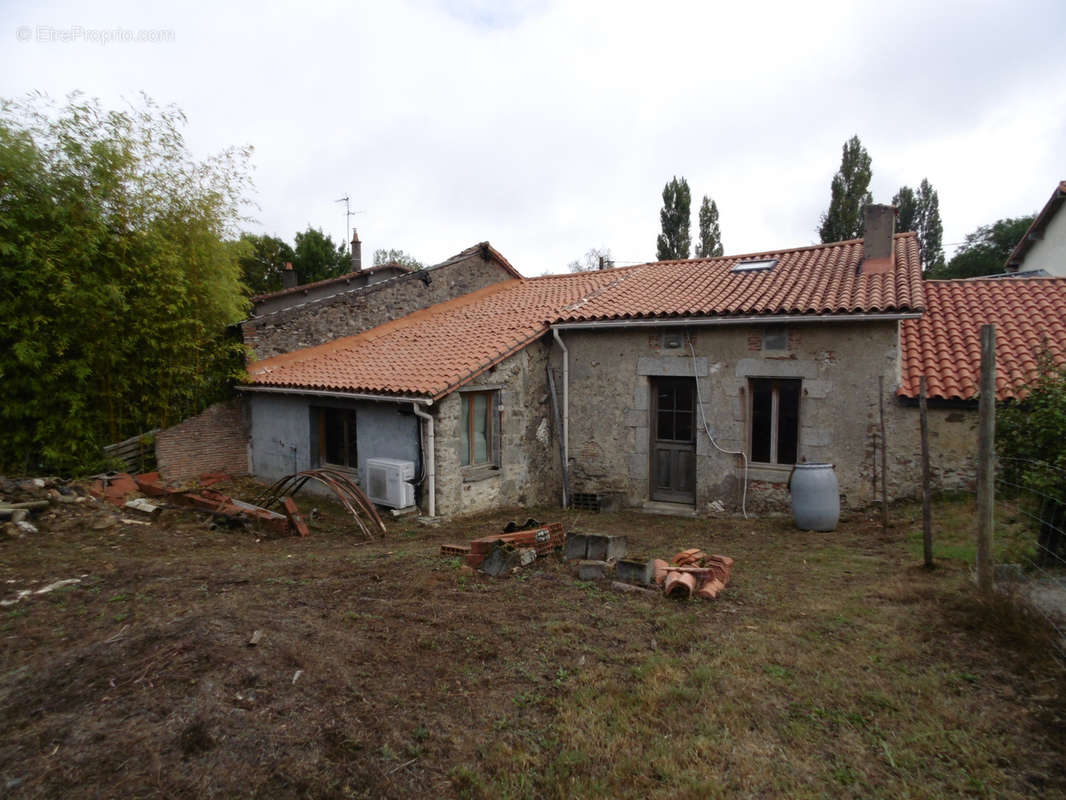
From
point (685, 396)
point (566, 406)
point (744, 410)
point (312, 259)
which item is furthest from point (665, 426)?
point (312, 259)

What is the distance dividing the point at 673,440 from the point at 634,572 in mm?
4907

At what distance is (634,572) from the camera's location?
553cm

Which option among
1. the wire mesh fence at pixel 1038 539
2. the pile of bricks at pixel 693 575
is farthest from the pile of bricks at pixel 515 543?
the wire mesh fence at pixel 1038 539

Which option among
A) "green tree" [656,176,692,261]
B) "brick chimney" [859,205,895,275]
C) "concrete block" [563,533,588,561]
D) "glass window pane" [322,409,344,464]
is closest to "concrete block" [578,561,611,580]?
"concrete block" [563,533,588,561]

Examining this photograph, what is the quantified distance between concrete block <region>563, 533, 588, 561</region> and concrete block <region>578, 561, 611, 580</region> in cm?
45

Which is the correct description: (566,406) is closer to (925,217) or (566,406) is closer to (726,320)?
(726,320)

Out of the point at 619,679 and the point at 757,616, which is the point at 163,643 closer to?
the point at 619,679

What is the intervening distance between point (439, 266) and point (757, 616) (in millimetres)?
12114

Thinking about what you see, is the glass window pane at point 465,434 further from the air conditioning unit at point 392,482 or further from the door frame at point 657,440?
the door frame at point 657,440

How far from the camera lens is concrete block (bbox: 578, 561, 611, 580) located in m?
5.66

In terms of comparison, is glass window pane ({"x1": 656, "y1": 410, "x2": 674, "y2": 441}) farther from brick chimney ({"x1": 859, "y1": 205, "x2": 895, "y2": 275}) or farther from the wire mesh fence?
the wire mesh fence

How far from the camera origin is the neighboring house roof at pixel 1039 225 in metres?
14.1

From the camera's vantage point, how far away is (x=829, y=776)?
2871mm

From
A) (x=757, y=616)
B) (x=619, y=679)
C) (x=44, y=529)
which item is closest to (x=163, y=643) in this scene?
(x=619, y=679)
